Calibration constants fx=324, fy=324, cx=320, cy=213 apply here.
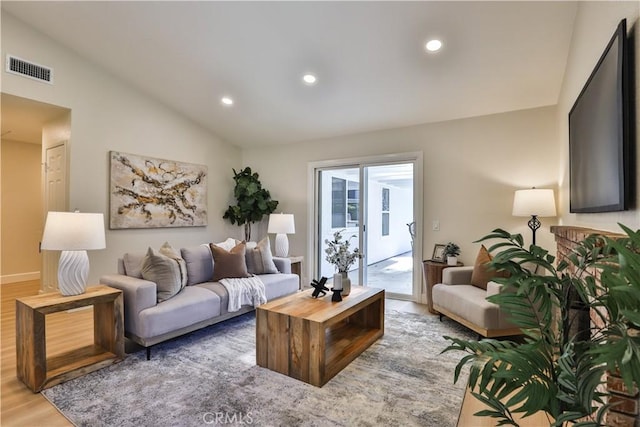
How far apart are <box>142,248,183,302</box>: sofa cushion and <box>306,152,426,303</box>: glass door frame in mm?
2717

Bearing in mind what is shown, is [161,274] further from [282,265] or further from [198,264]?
[282,265]

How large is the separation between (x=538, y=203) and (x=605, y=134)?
193 cm

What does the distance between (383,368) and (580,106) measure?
2367mm

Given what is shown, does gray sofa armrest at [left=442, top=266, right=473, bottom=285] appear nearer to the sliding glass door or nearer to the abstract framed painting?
the sliding glass door

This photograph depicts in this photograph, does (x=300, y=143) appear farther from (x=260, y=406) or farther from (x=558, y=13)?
(x=260, y=406)

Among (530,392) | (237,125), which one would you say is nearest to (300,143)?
(237,125)

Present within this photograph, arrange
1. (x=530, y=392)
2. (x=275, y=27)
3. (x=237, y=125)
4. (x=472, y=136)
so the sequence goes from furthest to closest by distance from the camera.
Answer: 1. (x=237, y=125)
2. (x=472, y=136)
3. (x=275, y=27)
4. (x=530, y=392)

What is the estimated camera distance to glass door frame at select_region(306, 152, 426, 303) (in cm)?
444

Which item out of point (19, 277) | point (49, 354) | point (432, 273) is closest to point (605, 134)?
point (432, 273)

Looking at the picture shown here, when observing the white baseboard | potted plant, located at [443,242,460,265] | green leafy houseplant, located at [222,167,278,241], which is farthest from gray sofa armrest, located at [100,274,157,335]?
the white baseboard

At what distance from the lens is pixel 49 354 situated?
2.75 metres

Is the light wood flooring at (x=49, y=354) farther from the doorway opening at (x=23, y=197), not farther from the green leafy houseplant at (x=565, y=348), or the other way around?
the green leafy houseplant at (x=565, y=348)

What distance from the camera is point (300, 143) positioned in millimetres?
5523

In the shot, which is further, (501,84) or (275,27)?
(501,84)
